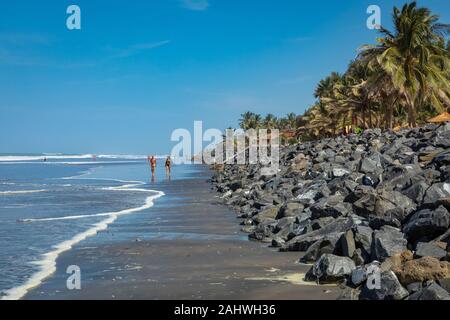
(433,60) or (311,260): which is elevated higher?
(433,60)

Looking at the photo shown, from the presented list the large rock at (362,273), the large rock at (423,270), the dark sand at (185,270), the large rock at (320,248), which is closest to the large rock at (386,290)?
the large rock at (423,270)

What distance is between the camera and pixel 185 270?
811 cm

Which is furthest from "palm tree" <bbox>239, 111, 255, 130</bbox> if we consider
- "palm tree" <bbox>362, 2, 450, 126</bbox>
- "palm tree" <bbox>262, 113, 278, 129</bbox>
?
"palm tree" <bbox>362, 2, 450, 126</bbox>

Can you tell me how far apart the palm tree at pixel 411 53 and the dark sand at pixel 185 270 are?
24794 millimetres

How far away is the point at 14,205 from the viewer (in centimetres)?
1948

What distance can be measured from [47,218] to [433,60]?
29.6 m

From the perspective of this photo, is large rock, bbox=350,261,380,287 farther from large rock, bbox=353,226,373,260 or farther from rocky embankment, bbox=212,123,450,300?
large rock, bbox=353,226,373,260

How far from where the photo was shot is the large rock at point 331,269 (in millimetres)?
6654

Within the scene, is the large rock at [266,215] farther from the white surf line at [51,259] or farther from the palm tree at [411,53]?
the palm tree at [411,53]

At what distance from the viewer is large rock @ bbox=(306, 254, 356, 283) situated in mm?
6654

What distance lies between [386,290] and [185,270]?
3591mm

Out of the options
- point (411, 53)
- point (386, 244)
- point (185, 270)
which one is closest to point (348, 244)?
point (386, 244)
